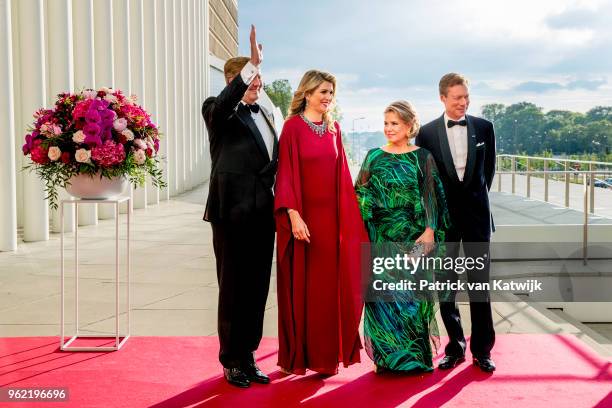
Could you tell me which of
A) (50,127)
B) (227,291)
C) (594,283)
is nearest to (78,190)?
(50,127)

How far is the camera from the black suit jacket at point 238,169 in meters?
4.05

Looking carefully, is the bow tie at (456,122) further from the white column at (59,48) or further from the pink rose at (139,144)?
the white column at (59,48)

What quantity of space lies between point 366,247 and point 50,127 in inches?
84.2

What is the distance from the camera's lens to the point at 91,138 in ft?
15.3

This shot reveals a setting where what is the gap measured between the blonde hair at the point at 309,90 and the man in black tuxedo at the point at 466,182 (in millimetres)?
647

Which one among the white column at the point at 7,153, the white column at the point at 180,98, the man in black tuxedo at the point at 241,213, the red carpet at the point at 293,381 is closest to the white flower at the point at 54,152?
the man in black tuxedo at the point at 241,213

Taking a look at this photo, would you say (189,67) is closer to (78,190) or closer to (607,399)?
(78,190)

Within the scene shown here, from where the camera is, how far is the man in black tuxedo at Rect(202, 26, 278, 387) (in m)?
4.05

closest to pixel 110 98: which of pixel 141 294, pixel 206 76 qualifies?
pixel 141 294

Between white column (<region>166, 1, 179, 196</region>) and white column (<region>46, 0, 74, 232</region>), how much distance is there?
9.69 meters

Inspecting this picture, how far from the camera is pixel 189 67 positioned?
91.4 ft

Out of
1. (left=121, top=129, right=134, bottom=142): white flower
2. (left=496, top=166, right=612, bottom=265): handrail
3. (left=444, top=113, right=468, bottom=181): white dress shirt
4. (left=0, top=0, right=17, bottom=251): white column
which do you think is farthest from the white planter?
(left=496, top=166, right=612, bottom=265): handrail

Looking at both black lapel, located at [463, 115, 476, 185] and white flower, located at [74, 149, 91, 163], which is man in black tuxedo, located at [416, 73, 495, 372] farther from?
white flower, located at [74, 149, 91, 163]

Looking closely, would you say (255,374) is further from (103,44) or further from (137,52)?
(137,52)
